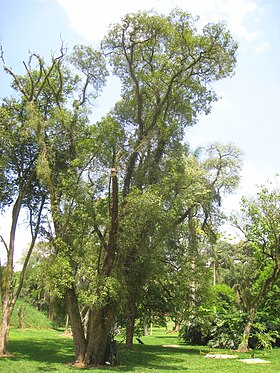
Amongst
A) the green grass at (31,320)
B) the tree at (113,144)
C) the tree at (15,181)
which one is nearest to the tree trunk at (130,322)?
the tree at (113,144)

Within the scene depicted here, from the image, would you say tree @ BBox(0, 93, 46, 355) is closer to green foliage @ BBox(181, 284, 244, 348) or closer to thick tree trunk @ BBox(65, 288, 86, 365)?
thick tree trunk @ BBox(65, 288, 86, 365)

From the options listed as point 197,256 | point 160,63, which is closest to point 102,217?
point 197,256

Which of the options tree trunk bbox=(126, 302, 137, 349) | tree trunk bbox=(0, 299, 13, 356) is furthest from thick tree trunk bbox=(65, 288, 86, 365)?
tree trunk bbox=(126, 302, 137, 349)

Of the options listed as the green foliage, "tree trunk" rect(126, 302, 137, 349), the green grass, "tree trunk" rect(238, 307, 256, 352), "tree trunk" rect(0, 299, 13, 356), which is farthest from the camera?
the green grass

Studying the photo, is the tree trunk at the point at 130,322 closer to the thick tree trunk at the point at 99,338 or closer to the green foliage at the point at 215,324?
the green foliage at the point at 215,324

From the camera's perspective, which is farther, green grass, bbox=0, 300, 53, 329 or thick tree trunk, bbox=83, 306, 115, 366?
green grass, bbox=0, 300, 53, 329

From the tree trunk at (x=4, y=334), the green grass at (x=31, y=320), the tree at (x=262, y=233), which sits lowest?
the tree trunk at (x=4, y=334)

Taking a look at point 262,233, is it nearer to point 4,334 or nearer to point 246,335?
point 246,335

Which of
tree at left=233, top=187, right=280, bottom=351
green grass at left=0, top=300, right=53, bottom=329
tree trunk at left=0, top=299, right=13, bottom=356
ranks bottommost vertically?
tree trunk at left=0, top=299, right=13, bottom=356

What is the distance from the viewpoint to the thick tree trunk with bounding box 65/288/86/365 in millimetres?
11484

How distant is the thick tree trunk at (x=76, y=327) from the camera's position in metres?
11.5

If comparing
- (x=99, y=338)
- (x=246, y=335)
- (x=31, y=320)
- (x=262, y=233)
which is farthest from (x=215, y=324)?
(x=31, y=320)

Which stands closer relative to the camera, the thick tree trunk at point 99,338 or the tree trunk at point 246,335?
the thick tree trunk at point 99,338

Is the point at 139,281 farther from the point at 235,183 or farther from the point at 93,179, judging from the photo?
the point at 235,183
